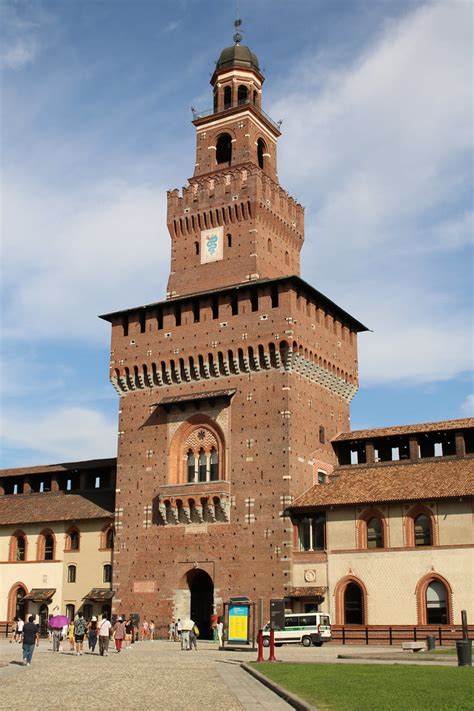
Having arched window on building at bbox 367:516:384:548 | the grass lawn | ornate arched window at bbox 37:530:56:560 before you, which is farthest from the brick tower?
the grass lawn

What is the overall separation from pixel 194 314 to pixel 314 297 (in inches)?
301

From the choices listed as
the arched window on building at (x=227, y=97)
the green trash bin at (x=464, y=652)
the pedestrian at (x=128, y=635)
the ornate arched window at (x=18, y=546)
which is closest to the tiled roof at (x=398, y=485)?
the pedestrian at (x=128, y=635)

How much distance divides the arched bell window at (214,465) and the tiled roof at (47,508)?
9.02 meters

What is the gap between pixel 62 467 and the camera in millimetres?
65438

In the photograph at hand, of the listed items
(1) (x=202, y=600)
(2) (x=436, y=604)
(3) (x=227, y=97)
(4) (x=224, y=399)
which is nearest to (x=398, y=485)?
(2) (x=436, y=604)

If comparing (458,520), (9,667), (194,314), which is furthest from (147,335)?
(9,667)

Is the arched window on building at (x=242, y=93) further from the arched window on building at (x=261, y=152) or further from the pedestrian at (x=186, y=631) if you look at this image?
the pedestrian at (x=186, y=631)

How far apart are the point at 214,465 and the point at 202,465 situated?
0.85m

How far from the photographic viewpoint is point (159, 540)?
5381 centimetres

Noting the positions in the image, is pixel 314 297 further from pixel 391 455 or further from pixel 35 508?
pixel 35 508

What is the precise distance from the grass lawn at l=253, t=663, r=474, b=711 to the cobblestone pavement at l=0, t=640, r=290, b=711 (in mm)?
973

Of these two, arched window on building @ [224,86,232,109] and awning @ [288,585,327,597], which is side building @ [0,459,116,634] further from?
arched window on building @ [224,86,232,109]

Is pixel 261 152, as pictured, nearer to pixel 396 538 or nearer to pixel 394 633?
pixel 396 538

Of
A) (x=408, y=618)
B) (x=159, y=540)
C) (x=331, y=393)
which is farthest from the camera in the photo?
(x=331, y=393)
